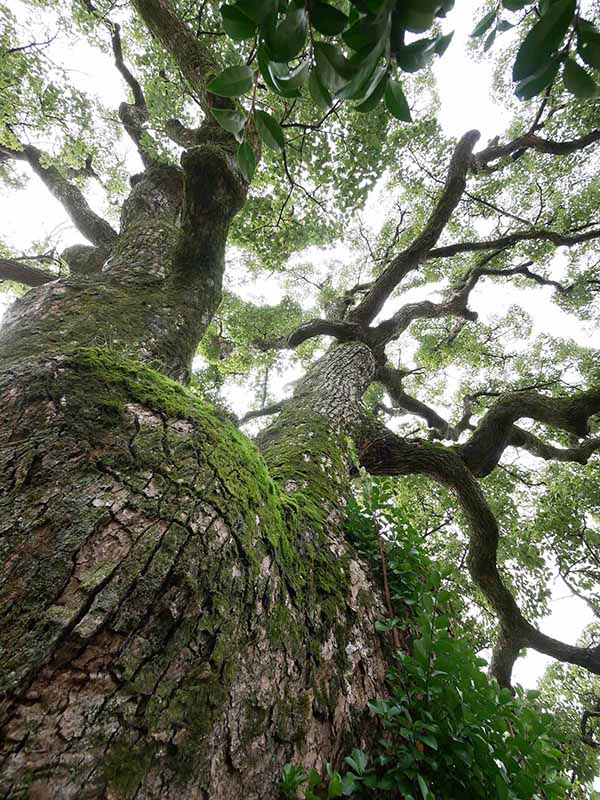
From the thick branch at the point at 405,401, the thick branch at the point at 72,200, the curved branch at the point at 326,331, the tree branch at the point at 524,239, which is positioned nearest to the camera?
the thick branch at the point at 72,200

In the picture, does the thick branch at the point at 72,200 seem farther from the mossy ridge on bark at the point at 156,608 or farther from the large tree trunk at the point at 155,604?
the mossy ridge on bark at the point at 156,608

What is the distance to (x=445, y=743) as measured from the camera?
1.08 meters

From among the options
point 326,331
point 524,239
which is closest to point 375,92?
point 326,331

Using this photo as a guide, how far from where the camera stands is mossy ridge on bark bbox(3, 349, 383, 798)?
0.76m

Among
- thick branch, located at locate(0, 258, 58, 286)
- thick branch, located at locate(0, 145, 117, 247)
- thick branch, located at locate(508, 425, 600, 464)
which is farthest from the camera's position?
thick branch, located at locate(508, 425, 600, 464)

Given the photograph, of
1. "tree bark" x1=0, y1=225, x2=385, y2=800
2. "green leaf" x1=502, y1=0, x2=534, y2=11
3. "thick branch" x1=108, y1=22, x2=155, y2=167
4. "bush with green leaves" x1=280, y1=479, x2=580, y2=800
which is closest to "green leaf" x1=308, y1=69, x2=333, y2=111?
"green leaf" x1=502, y1=0, x2=534, y2=11

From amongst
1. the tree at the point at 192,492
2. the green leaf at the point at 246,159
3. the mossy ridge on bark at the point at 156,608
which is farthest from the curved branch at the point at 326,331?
the green leaf at the point at 246,159

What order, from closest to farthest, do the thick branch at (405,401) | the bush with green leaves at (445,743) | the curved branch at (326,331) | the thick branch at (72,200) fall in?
the bush with green leaves at (445,743), the thick branch at (72,200), the curved branch at (326,331), the thick branch at (405,401)

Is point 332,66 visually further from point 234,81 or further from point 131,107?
point 131,107

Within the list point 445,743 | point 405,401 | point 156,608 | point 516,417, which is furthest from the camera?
point 405,401

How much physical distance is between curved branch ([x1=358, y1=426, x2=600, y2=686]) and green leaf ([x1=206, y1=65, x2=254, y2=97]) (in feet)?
9.90

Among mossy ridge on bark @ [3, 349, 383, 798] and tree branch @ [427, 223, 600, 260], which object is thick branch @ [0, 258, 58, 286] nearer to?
mossy ridge on bark @ [3, 349, 383, 798]

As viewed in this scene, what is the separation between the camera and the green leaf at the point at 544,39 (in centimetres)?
50

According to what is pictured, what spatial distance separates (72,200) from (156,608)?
224 inches
